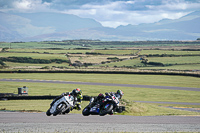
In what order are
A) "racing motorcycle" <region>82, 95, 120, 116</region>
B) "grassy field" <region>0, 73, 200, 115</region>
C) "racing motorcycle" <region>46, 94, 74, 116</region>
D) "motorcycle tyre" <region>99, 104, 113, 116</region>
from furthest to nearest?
1. "grassy field" <region>0, 73, 200, 115</region>
2. "racing motorcycle" <region>82, 95, 120, 116</region>
3. "motorcycle tyre" <region>99, 104, 113, 116</region>
4. "racing motorcycle" <region>46, 94, 74, 116</region>

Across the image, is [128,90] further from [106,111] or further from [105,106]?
[106,111]

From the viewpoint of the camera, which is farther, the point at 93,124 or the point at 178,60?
the point at 178,60

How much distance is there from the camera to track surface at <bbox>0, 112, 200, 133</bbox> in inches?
941

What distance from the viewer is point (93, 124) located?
83.8 ft

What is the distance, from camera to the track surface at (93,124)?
78.4 feet

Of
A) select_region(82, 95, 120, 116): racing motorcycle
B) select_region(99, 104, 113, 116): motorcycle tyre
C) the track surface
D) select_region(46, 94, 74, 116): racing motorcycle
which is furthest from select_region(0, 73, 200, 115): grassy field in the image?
select_region(46, 94, 74, 116): racing motorcycle

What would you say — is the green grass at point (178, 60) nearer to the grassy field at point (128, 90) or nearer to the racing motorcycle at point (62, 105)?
the grassy field at point (128, 90)

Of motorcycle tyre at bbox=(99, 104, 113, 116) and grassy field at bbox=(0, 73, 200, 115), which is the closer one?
motorcycle tyre at bbox=(99, 104, 113, 116)

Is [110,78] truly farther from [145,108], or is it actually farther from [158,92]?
[145,108]

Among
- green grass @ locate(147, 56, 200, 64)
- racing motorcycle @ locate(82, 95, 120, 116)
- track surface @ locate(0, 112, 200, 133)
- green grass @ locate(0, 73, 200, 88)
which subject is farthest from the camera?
green grass @ locate(147, 56, 200, 64)

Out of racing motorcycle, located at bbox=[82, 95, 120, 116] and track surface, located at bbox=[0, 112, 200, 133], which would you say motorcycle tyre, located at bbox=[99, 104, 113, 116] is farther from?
track surface, located at bbox=[0, 112, 200, 133]

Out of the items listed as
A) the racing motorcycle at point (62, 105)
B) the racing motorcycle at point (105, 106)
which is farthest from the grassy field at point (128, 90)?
the racing motorcycle at point (62, 105)

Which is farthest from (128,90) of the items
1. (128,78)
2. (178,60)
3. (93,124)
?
(178,60)

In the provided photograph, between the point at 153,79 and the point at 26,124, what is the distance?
59.8 meters
